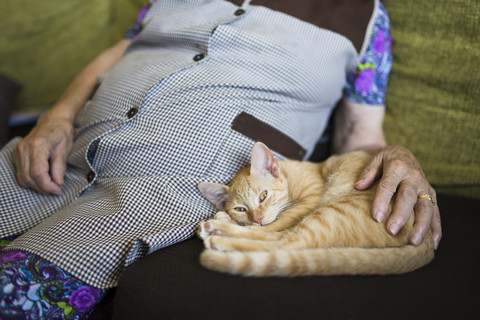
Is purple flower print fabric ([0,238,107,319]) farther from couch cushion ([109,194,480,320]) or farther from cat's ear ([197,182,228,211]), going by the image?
cat's ear ([197,182,228,211])

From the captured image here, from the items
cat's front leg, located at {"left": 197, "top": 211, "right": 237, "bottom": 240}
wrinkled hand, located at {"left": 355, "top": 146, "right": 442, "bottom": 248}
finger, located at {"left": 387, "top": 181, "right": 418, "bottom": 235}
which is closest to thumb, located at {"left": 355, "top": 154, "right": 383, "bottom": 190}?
wrinkled hand, located at {"left": 355, "top": 146, "right": 442, "bottom": 248}

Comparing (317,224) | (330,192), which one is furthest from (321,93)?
(317,224)

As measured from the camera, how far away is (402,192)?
1049 mm

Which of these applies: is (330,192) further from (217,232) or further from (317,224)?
(217,232)

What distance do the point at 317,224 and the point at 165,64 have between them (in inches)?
30.3

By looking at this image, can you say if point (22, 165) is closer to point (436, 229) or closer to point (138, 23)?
point (138, 23)

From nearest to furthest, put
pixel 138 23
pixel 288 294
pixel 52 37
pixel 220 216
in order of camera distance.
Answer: pixel 288 294 < pixel 220 216 < pixel 138 23 < pixel 52 37

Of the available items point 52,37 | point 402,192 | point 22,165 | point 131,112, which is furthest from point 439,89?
point 52,37

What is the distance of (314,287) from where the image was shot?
880 millimetres

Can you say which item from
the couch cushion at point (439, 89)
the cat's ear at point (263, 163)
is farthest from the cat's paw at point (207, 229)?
the couch cushion at point (439, 89)

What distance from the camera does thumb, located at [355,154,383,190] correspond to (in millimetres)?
1176

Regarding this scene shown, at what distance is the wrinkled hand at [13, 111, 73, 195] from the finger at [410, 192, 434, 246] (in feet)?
3.64

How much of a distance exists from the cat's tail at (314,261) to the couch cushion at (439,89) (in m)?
0.65

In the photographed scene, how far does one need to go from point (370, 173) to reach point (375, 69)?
0.51 meters
